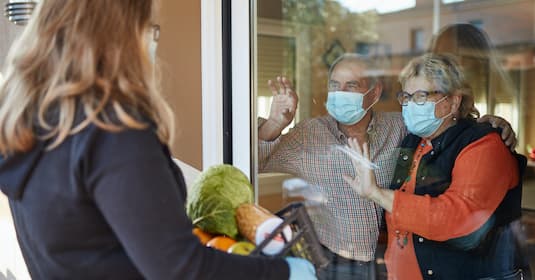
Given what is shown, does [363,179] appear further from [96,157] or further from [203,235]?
[96,157]

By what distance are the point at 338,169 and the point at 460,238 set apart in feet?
1.74

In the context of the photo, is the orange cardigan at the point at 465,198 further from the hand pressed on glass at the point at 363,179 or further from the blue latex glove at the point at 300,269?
the blue latex glove at the point at 300,269

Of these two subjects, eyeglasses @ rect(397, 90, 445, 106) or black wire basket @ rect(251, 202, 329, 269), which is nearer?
black wire basket @ rect(251, 202, 329, 269)

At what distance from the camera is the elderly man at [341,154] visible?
83.8 inches

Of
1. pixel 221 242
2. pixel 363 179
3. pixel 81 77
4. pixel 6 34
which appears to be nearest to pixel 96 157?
pixel 81 77

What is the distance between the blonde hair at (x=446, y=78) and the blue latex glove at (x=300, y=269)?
117 centimetres

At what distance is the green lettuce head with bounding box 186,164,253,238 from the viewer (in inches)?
48.2

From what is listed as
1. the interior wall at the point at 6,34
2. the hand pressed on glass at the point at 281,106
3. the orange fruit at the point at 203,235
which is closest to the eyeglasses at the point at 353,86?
the hand pressed on glass at the point at 281,106

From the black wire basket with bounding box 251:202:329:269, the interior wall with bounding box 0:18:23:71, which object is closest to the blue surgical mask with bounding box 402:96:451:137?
the black wire basket with bounding box 251:202:329:269

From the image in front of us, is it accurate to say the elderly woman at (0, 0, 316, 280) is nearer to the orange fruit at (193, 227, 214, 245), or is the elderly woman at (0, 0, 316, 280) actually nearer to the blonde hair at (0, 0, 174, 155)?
the blonde hair at (0, 0, 174, 155)

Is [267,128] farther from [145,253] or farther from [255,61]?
[145,253]

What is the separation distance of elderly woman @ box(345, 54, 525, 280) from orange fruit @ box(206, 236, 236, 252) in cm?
101

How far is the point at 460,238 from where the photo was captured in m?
1.95

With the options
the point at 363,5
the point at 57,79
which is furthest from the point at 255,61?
the point at 363,5
